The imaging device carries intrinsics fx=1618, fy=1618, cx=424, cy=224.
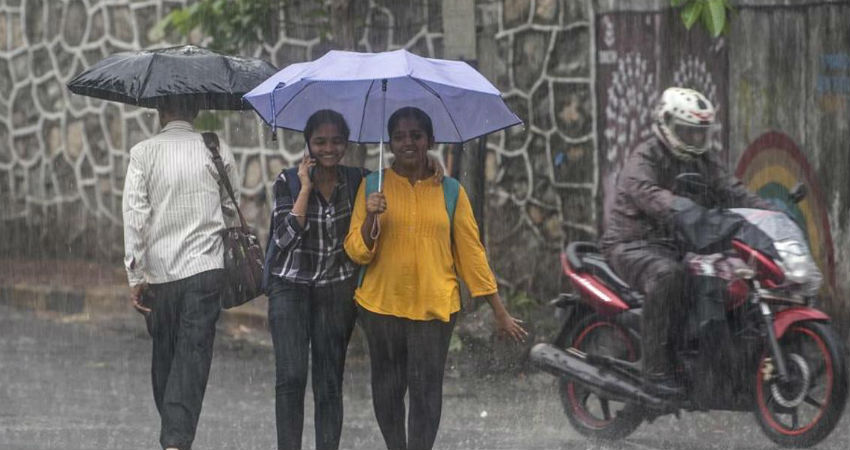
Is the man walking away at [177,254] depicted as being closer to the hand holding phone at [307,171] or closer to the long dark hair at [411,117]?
the hand holding phone at [307,171]

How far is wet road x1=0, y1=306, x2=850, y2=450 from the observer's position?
329 inches

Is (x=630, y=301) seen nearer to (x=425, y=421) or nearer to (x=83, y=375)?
(x=425, y=421)

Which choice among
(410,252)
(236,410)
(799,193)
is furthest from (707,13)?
(410,252)

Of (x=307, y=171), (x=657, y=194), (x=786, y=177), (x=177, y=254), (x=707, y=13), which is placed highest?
(x=707, y=13)

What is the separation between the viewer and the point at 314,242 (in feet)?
22.1

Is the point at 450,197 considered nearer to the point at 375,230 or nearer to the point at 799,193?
the point at 375,230

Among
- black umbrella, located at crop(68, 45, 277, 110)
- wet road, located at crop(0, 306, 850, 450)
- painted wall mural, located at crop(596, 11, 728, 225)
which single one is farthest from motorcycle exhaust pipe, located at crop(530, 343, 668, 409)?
painted wall mural, located at crop(596, 11, 728, 225)

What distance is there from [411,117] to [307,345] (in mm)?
1078

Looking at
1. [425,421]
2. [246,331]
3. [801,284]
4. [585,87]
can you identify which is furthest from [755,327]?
[246,331]

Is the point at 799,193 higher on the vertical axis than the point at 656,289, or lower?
higher

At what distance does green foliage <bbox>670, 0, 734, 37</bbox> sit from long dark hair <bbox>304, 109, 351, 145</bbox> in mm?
3556

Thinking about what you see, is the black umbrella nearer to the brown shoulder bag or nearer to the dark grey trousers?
the brown shoulder bag

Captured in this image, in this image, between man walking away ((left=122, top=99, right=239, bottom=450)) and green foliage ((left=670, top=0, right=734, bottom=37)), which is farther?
green foliage ((left=670, top=0, right=734, bottom=37))

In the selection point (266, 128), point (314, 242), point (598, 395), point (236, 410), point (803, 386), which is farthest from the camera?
point (266, 128)
